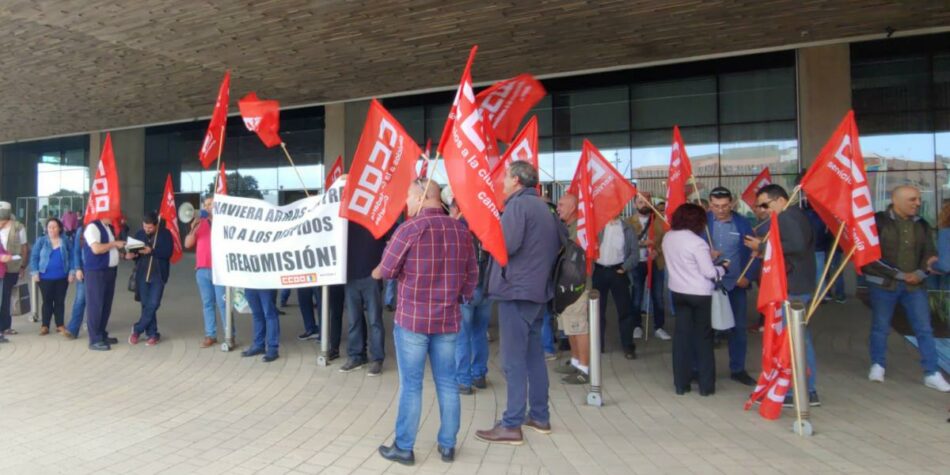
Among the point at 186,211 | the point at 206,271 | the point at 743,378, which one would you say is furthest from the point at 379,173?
the point at 186,211

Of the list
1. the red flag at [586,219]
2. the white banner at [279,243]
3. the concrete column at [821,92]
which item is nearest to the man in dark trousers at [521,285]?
the red flag at [586,219]

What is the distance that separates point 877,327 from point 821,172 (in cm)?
183

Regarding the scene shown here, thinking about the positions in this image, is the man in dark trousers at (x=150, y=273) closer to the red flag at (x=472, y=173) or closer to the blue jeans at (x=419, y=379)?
the blue jeans at (x=419, y=379)

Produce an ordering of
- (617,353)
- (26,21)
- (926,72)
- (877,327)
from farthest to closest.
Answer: (926,72) → (26,21) → (617,353) → (877,327)

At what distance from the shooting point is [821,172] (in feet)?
17.2

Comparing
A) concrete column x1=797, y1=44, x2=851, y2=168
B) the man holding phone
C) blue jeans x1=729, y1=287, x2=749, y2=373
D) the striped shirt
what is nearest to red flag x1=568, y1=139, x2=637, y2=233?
blue jeans x1=729, y1=287, x2=749, y2=373

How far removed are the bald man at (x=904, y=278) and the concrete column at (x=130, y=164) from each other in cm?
2406

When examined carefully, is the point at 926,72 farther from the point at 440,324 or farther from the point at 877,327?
the point at 440,324

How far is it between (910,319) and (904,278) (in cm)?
48

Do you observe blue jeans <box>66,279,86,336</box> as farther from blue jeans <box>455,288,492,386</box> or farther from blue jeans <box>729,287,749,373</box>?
blue jeans <box>729,287,749,373</box>

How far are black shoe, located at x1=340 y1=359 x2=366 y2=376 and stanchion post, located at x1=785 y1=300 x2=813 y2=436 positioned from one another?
4159 mm

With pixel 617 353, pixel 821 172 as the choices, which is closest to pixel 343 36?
pixel 617 353

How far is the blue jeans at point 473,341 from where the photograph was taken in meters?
5.34

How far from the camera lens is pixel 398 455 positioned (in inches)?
151
